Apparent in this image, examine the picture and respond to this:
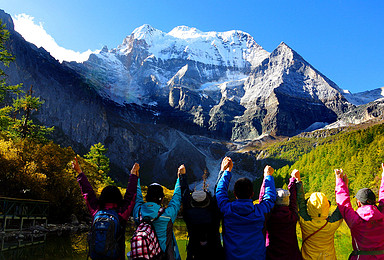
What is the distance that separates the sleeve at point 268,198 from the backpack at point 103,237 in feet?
7.46

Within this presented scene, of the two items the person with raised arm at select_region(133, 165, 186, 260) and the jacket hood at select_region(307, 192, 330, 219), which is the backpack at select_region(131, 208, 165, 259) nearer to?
the person with raised arm at select_region(133, 165, 186, 260)

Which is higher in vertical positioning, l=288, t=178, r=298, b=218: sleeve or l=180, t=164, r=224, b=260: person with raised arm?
l=288, t=178, r=298, b=218: sleeve

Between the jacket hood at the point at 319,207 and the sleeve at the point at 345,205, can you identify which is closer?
the sleeve at the point at 345,205

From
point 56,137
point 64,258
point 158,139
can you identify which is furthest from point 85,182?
point 158,139

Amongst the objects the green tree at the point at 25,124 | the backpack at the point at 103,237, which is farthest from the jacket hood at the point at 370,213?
the green tree at the point at 25,124

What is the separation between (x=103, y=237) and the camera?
4160 millimetres

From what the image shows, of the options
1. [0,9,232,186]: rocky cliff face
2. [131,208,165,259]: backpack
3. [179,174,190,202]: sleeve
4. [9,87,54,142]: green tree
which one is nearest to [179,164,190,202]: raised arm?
[179,174,190,202]: sleeve

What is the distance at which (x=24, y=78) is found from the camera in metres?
118

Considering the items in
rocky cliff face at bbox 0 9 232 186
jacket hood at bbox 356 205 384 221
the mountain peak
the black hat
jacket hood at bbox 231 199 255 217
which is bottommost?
jacket hood at bbox 356 205 384 221

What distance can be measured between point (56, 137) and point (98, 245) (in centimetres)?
11935

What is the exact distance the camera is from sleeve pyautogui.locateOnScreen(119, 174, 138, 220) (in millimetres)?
4566

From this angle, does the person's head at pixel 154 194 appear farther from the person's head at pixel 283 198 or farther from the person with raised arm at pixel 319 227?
the person with raised arm at pixel 319 227

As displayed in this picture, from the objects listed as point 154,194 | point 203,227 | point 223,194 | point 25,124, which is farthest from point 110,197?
point 25,124

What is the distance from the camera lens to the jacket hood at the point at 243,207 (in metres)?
4.09
